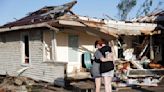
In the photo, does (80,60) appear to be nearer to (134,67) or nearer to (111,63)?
(134,67)

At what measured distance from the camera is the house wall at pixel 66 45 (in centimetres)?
1745

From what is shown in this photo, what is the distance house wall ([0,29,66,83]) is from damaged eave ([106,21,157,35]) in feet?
13.1

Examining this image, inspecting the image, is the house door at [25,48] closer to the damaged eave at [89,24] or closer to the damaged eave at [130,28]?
the damaged eave at [89,24]

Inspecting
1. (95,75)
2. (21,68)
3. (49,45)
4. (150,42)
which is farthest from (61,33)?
(95,75)

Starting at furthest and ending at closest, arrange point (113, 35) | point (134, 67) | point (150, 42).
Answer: point (150, 42)
point (134, 67)
point (113, 35)

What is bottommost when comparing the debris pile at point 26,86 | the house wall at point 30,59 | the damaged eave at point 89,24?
the debris pile at point 26,86

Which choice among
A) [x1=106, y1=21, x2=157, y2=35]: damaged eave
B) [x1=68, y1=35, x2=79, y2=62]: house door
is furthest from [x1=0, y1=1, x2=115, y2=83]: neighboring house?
[x1=106, y1=21, x2=157, y2=35]: damaged eave

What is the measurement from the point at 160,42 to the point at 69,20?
7630 mm

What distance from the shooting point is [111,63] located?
9.32 metres

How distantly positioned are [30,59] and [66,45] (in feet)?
7.97

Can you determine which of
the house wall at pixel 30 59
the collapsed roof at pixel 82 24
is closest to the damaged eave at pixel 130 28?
the collapsed roof at pixel 82 24

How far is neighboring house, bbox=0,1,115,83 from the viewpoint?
16250 millimetres

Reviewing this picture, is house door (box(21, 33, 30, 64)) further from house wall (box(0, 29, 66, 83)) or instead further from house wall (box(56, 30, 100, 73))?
house wall (box(56, 30, 100, 73))

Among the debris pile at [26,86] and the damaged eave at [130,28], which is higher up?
the damaged eave at [130,28]
